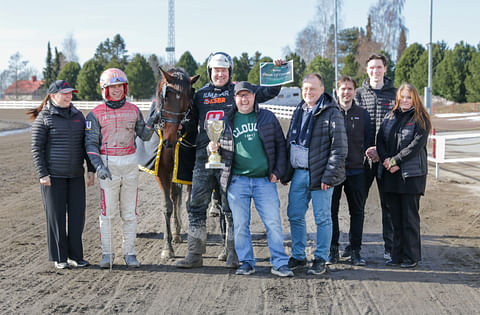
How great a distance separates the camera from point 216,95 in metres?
5.29

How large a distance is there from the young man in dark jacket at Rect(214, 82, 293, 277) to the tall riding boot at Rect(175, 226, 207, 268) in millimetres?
475

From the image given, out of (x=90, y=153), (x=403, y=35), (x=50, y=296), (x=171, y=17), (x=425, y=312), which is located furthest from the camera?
(x=171, y=17)

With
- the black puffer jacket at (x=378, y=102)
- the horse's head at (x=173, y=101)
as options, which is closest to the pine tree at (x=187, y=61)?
the black puffer jacket at (x=378, y=102)

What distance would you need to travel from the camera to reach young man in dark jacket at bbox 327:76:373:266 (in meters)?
5.34

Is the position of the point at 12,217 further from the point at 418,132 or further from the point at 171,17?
the point at 171,17

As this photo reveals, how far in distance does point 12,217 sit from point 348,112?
547cm

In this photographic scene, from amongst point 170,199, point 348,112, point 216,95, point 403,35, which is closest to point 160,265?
point 170,199

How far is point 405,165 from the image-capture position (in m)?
5.30

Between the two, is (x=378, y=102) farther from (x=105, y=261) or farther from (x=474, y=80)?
(x=474, y=80)

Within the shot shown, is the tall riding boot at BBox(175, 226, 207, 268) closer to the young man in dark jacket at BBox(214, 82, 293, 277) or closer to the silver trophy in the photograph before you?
the young man in dark jacket at BBox(214, 82, 293, 277)

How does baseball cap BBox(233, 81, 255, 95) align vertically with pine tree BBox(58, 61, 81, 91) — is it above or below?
below

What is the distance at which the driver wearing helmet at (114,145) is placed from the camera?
16.8ft

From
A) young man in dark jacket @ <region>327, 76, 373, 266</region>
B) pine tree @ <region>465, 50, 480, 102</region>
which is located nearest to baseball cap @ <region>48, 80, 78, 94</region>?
young man in dark jacket @ <region>327, 76, 373, 266</region>

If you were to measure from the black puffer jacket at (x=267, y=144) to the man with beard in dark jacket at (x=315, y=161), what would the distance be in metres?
0.16
